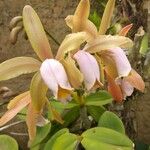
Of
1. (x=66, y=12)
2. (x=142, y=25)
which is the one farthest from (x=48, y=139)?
(x=66, y=12)

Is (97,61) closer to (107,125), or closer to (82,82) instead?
(82,82)

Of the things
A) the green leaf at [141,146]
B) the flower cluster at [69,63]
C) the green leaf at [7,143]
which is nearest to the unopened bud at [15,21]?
the flower cluster at [69,63]

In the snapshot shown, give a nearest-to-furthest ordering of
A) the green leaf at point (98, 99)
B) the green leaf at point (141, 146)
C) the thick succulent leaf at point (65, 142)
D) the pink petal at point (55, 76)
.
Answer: the pink petal at point (55, 76)
the thick succulent leaf at point (65, 142)
the green leaf at point (98, 99)
the green leaf at point (141, 146)

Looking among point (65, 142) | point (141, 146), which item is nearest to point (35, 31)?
point (65, 142)

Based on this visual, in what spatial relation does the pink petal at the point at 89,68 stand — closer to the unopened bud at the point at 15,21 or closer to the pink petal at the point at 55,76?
the pink petal at the point at 55,76

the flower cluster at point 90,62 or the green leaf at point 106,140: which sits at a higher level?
the flower cluster at point 90,62
